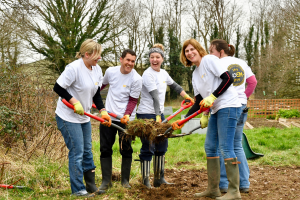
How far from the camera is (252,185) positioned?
4.03 metres

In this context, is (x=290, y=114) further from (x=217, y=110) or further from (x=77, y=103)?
(x=77, y=103)

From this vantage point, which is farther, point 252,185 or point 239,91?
point 252,185

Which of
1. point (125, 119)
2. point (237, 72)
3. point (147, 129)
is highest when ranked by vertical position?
point (237, 72)

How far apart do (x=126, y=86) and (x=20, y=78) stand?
7.62 ft

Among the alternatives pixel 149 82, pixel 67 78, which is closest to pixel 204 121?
pixel 149 82

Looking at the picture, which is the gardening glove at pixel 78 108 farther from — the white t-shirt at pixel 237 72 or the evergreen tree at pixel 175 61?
the evergreen tree at pixel 175 61

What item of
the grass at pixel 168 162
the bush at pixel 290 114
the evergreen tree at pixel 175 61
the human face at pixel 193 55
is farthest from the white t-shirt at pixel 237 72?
the evergreen tree at pixel 175 61

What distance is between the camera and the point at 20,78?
5.07 meters

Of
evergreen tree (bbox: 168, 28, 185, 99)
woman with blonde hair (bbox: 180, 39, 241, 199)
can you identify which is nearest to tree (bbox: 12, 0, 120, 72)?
evergreen tree (bbox: 168, 28, 185, 99)

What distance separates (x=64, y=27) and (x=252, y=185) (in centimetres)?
1419

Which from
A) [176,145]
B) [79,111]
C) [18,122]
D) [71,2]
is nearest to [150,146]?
[79,111]

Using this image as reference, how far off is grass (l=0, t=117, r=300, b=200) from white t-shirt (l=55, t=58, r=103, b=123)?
956mm

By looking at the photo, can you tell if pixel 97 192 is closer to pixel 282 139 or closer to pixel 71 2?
pixel 282 139

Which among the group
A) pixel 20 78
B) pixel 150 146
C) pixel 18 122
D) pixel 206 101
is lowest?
pixel 150 146
